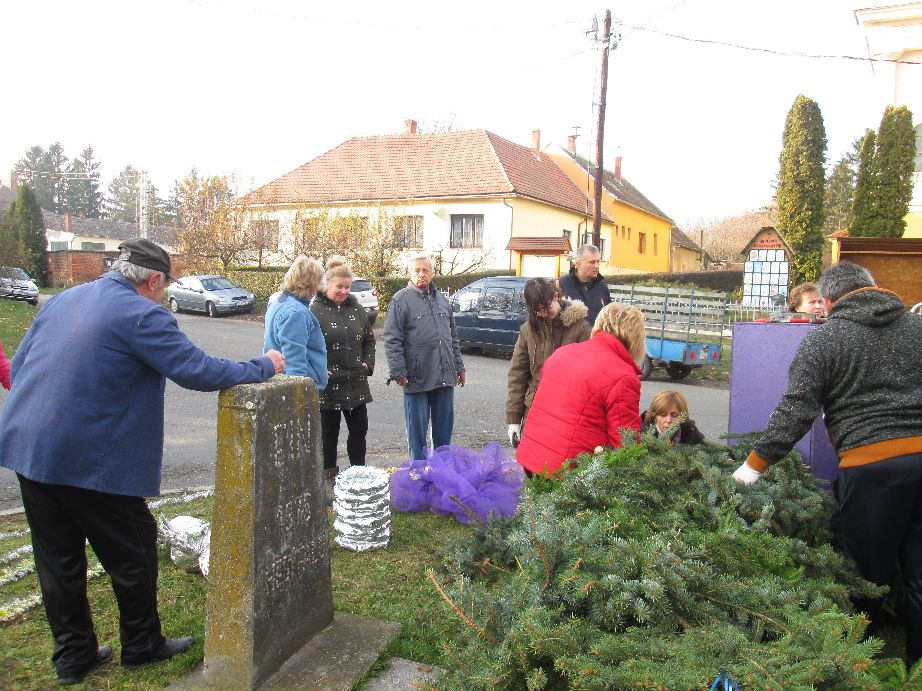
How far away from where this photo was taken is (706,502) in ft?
9.61

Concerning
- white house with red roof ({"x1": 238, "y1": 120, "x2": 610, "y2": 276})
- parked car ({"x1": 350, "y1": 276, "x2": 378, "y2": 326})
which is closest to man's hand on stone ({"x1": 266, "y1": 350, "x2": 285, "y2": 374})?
parked car ({"x1": 350, "y1": 276, "x2": 378, "y2": 326})

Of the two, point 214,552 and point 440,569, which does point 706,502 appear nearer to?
point 440,569

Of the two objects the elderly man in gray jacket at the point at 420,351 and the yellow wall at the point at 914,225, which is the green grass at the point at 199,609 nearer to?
the elderly man in gray jacket at the point at 420,351

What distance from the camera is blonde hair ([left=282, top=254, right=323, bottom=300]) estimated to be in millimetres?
4887

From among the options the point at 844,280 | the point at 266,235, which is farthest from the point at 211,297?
the point at 844,280

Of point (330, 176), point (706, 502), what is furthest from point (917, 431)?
point (330, 176)

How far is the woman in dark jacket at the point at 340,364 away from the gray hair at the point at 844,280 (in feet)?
11.0

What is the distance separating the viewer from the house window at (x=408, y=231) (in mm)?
24484

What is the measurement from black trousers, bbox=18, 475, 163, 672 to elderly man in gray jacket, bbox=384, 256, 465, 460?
280 cm

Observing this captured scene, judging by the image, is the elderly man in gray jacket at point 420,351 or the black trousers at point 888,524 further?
the elderly man in gray jacket at point 420,351

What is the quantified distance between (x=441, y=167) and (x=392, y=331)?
26525 millimetres

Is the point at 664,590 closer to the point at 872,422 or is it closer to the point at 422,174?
the point at 872,422

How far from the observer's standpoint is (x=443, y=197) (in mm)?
29000

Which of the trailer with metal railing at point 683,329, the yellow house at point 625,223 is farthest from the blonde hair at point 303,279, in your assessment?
the yellow house at point 625,223
